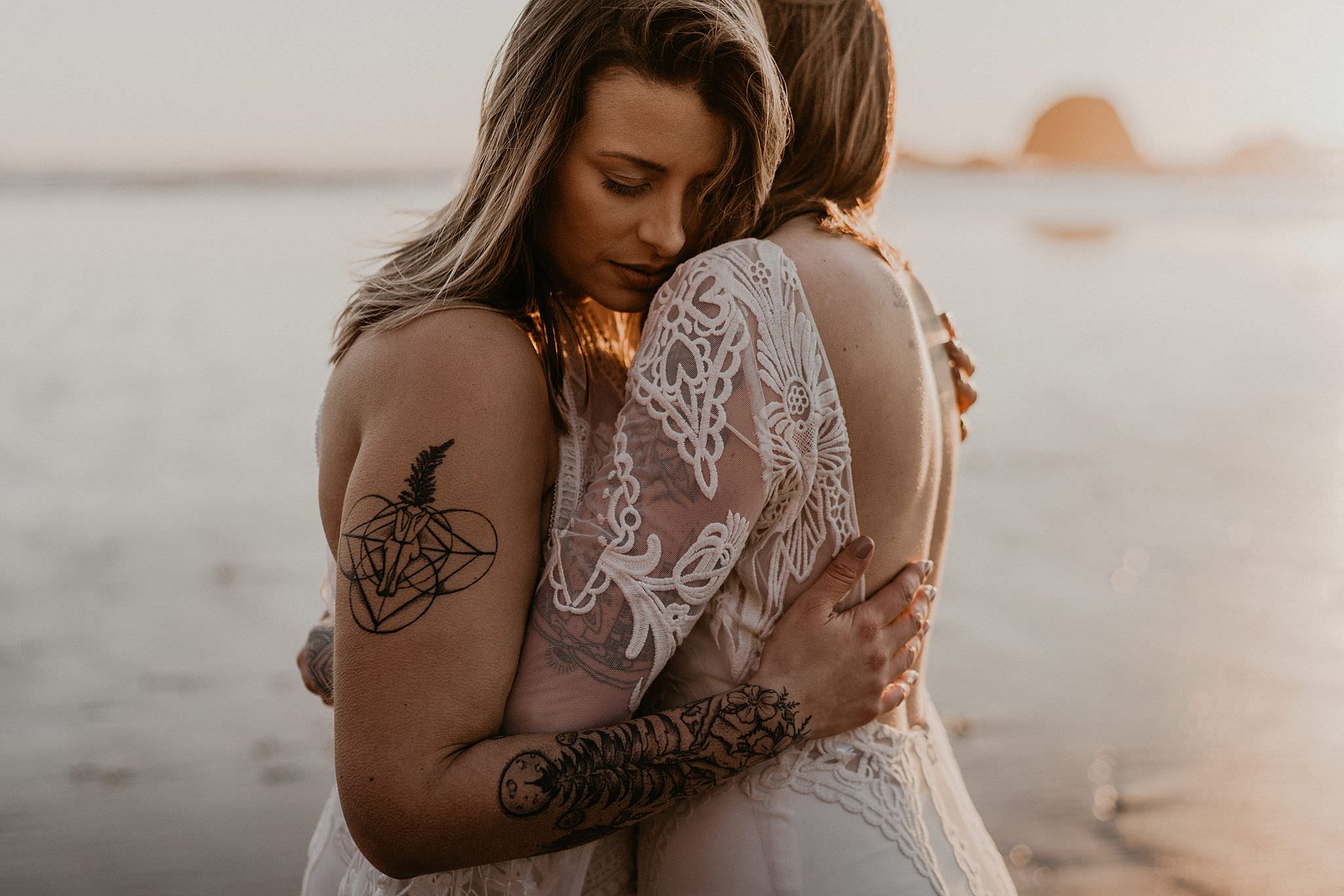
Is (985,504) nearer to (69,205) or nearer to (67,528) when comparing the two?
(67,528)

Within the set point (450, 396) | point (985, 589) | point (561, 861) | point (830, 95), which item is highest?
point (830, 95)

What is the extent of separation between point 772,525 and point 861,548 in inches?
6.4

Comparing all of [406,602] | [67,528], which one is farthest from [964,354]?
[67,528]

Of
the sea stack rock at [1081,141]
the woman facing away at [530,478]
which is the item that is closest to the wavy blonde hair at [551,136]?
the woman facing away at [530,478]

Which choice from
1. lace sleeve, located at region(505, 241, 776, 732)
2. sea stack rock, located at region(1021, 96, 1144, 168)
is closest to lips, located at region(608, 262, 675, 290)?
lace sleeve, located at region(505, 241, 776, 732)

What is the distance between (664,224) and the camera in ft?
6.95

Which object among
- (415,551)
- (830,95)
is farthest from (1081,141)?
(415,551)

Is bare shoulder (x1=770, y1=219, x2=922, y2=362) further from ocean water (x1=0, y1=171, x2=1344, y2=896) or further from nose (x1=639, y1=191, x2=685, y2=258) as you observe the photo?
ocean water (x1=0, y1=171, x2=1344, y2=896)

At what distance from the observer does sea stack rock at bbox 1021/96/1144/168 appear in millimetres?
45156

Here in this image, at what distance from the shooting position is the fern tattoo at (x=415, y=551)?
A: 1.75 meters

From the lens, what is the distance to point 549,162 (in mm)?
2070

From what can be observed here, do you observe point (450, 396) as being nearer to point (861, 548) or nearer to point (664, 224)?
point (664, 224)

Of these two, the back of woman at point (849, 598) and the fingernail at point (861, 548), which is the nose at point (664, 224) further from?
the fingernail at point (861, 548)

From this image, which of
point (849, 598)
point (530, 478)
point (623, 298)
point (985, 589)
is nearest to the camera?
point (530, 478)
